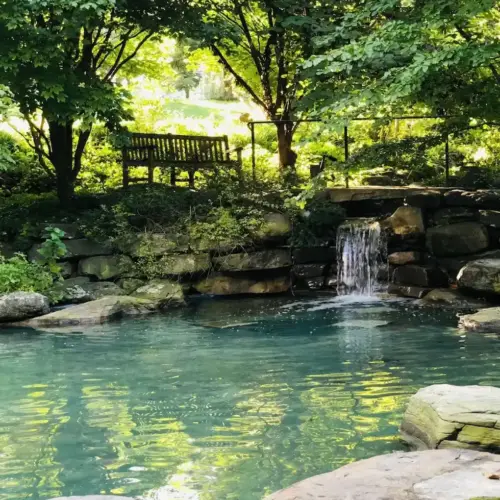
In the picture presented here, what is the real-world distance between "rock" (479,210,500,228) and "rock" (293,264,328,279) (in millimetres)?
3081

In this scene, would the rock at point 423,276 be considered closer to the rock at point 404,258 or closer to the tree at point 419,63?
the rock at point 404,258

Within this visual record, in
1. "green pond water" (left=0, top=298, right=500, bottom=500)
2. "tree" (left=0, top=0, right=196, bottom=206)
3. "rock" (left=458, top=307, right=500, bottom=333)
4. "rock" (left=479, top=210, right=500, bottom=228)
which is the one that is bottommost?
"green pond water" (left=0, top=298, right=500, bottom=500)

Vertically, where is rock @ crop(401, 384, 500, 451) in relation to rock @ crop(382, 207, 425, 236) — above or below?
below

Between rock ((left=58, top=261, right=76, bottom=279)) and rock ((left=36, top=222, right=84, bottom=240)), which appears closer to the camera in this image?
rock ((left=58, top=261, right=76, bottom=279))

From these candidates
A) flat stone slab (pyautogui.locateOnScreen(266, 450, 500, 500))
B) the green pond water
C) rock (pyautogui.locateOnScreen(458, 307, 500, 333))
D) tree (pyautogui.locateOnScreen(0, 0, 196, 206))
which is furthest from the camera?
tree (pyautogui.locateOnScreen(0, 0, 196, 206))

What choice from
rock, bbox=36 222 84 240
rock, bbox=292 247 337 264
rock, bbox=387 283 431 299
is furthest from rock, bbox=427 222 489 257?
rock, bbox=36 222 84 240

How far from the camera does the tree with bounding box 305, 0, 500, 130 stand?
24.8 ft

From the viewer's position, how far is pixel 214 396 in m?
6.32

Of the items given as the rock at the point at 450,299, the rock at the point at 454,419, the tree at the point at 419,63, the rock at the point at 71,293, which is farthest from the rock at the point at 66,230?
the rock at the point at 454,419

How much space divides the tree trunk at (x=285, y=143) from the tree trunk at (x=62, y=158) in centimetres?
466

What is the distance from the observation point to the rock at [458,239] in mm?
12109

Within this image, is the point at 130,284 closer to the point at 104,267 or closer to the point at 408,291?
the point at 104,267

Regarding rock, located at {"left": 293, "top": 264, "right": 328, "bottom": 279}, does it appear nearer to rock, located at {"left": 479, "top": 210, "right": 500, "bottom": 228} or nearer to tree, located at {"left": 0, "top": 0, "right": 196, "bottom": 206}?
rock, located at {"left": 479, "top": 210, "right": 500, "bottom": 228}

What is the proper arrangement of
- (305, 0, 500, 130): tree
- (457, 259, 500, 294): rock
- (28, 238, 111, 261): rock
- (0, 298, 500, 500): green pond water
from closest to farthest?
(0, 298, 500, 500): green pond water
(305, 0, 500, 130): tree
(457, 259, 500, 294): rock
(28, 238, 111, 261): rock
